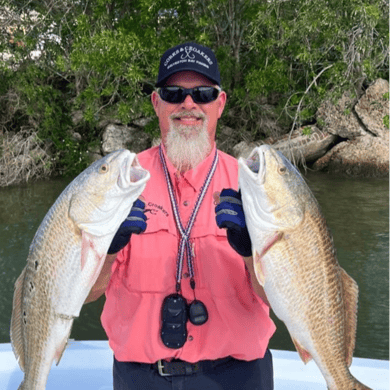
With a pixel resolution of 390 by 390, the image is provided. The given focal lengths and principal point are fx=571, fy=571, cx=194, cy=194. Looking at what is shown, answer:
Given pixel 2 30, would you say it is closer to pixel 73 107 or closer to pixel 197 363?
pixel 73 107

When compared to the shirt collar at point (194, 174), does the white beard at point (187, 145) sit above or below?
above

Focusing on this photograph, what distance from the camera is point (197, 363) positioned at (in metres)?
2.43

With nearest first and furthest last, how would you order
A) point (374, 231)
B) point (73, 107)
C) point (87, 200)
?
1. point (87, 200)
2. point (374, 231)
3. point (73, 107)

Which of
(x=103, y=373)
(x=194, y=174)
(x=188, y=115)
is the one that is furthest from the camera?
(x=103, y=373)

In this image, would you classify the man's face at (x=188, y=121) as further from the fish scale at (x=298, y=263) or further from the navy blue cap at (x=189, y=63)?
the fish scale at (x=298, y=263)

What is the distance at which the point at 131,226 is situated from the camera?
2150mm

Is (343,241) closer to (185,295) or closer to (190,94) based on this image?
(190,94)

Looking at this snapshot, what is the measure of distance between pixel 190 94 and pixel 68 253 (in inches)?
39.4

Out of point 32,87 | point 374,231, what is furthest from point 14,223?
point 374,231

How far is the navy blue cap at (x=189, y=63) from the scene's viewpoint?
2.70 m

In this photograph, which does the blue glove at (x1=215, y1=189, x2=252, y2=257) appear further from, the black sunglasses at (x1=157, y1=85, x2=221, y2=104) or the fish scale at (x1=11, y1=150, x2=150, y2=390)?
the black sunglasses at (x1=157, y1=85, x2=221, y2=104)

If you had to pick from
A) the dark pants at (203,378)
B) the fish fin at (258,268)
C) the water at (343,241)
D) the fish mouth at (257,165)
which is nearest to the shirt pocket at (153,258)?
the dark pants at (203,378)

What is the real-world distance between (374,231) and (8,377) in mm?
8888

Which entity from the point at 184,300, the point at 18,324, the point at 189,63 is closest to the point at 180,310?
the point at 184,300
